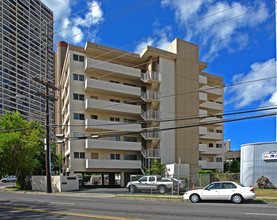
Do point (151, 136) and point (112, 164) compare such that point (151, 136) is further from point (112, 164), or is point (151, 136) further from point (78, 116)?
point (78, 116)

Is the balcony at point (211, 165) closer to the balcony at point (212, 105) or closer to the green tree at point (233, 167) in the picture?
the green tree at point (233, 167)

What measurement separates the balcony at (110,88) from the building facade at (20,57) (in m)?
52.0

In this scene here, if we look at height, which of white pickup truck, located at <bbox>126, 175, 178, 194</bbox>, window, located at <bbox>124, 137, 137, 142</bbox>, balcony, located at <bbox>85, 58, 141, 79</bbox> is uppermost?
balcony, located at <bbox>85, 58, 141, 79</bbox>

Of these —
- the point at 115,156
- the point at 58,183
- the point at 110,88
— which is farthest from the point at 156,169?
the point at 110,88

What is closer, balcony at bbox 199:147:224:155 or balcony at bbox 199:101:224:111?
balcony at bbox 199:147:224:155

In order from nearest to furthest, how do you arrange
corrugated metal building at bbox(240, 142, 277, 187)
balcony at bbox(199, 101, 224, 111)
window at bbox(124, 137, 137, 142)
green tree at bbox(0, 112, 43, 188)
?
corrugated metal building at bbox(240, 142, 277, 187) < green tree at bbox(0, 112, 43, 188) < window at bbox(124, 137, 137, 142) < balcony at bbox(199, 101, 224, 111)

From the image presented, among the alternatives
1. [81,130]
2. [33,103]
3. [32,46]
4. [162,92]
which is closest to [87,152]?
[81,130]

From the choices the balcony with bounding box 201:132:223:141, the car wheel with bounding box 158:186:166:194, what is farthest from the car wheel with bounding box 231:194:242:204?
the balcony with bounding box 201:132:223:141

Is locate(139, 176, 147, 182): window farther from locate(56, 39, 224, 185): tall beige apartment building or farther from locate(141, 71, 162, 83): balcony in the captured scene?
locate(141, 71, 162, 83): balcony

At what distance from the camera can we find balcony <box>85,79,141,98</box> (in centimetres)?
3322

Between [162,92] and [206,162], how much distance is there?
14749mm

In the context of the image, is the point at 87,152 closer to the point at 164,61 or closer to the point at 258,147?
the point at 164,61

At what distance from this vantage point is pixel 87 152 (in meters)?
33.3

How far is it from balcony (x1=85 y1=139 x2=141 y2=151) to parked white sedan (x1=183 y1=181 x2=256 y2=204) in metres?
18.3
